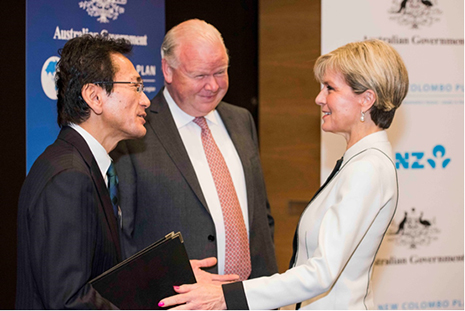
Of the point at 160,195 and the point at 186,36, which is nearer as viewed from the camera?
the point at 160,195

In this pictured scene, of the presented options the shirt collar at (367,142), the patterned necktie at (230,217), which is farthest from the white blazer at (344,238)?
the patterned necktie at (230,217)

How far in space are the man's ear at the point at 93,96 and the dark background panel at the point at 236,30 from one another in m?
1.98

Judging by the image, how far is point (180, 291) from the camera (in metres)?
1.75

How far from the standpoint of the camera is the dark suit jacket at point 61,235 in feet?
4.83

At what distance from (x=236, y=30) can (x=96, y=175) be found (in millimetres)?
2753

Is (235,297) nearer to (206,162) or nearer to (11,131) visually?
(206,162)

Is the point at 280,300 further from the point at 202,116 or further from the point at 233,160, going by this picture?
the point at 202,116

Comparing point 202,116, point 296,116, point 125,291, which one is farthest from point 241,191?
point 296,116

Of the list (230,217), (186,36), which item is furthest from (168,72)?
(230,217)

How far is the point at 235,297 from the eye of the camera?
180 centimetres

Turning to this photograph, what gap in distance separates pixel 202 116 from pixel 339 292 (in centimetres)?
131

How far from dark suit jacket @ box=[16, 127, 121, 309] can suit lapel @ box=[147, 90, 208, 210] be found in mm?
898

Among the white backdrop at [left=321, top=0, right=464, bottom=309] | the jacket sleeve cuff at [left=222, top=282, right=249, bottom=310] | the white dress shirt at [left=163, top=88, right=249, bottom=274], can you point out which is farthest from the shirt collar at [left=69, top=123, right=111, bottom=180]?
A: the white backdrop at [left=321, top=0, right=464, bottom=309]

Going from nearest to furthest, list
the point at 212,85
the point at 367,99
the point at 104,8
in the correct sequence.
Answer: the point at 367,99 < the point at 212,85 < the point at 104,8
